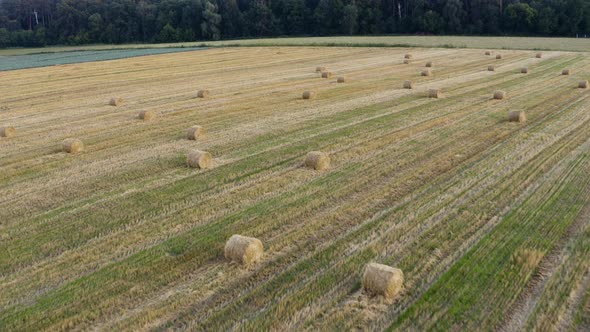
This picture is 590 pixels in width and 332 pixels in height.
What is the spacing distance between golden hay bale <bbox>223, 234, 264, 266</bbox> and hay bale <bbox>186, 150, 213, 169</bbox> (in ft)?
16.4

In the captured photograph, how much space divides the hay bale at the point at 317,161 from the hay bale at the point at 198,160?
2388 mm

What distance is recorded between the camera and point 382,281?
690cm

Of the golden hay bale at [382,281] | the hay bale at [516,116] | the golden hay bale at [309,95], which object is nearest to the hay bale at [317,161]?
the golden hay bale at [382,281]

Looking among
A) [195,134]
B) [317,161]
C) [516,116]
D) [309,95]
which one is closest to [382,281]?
[317,161]

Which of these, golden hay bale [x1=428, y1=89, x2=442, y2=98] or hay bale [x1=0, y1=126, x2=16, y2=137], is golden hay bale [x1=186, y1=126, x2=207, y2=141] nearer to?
hay bale [x1=0, y1=126, x2=16, y2=137]

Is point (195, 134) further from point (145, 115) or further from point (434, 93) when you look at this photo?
point (434, 93)

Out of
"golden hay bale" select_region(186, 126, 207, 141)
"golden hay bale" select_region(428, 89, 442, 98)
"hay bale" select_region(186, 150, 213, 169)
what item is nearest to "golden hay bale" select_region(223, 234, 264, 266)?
"hay bale" select_region(186, 150, 213, 169)

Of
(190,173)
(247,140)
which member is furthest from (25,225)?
(247,140)

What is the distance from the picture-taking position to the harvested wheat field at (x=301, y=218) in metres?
6.78

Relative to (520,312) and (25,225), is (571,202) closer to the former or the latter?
(520,312)

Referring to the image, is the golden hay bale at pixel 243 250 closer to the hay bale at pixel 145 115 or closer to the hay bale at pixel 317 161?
the hay bale at pixel 317 161

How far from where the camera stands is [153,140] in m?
16.0

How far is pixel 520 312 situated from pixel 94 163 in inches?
420

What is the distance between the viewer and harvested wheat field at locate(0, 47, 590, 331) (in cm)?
678
